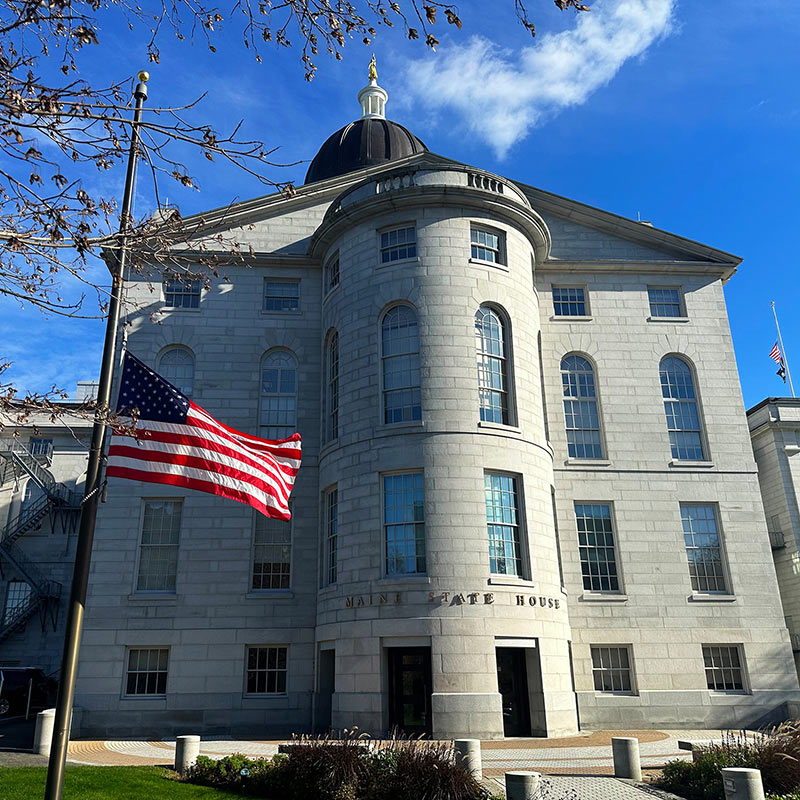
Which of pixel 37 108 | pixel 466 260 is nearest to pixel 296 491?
pixel 466 260

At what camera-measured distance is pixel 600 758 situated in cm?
1664

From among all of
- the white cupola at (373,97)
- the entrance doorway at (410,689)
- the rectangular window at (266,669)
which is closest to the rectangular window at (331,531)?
the rectangular window at (266,669)

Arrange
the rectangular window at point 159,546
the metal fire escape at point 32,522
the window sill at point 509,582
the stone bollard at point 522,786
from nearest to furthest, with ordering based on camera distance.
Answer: the stone bollard at point 522,786 → the window sill at point 509,582 → the rectangular window at point 159,546 → the metal fire escape at point 32,522

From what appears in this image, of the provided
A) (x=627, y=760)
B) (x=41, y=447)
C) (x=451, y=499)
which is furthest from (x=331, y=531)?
(x=41, y=447)

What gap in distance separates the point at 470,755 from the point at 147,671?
1447cm

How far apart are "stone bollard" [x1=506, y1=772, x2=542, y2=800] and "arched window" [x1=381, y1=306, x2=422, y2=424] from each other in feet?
41.4

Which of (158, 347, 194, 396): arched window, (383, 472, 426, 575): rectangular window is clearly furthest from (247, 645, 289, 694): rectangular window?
(158, 347, 194, 396): arched window

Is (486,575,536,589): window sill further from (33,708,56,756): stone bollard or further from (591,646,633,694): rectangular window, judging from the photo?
(33,708,56,756): stone bollard

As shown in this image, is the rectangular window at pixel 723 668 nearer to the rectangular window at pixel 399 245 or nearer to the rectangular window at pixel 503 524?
the rectangular window at pixel 503 524

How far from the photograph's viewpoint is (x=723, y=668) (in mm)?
24656

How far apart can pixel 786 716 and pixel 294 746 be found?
18.7 metres

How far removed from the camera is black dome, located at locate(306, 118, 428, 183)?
129 feet

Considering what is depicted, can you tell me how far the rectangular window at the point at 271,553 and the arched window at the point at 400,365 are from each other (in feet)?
19.3

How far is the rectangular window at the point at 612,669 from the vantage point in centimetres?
2420
